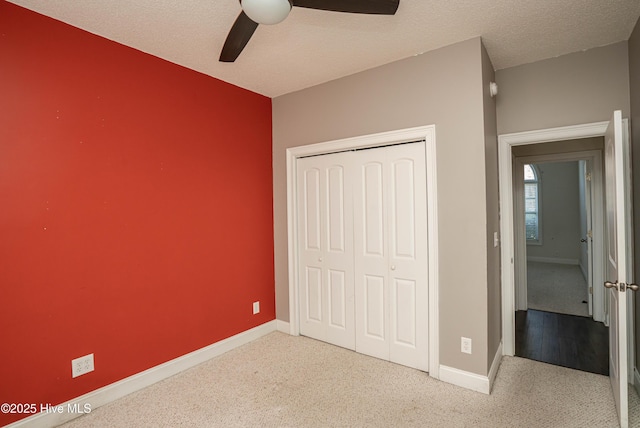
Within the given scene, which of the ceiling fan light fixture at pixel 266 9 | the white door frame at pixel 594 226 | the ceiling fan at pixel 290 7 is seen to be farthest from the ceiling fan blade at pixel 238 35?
the white door frame at pixel 594 226

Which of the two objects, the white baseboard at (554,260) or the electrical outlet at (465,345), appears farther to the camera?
the white baseboard at (554,260)

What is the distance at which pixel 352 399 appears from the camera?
2.27 meters

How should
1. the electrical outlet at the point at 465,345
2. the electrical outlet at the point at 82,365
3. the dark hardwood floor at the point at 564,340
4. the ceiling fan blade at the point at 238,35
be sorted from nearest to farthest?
the ceiling fan blade at the point at 238,35 → the electrical outlet at the point at 82,365 → the electrical outlet at the point at 465,345 → the dark hardwood floor at the point at 564,340

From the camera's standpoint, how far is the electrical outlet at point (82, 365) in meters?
2.12

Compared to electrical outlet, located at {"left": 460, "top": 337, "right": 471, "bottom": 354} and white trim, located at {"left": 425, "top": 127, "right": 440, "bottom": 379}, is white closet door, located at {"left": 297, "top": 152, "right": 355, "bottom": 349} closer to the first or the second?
white trim, located at {"left": 425, "top": 127, "right": 440, "bottom": 379}

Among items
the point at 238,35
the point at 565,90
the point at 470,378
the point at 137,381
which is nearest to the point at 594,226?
the point at 565,90

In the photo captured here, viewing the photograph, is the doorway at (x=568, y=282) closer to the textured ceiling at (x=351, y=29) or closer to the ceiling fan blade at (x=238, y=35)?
the textured ceiling at (x=351, y=29)

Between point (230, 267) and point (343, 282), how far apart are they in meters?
1.14

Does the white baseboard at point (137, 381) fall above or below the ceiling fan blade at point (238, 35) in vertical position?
below

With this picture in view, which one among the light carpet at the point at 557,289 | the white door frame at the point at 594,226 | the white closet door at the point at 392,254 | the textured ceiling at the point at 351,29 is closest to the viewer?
the textured ceiling at the point at 351,29

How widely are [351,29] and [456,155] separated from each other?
47.7 inches

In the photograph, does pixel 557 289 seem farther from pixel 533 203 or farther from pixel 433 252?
pixel 433 252

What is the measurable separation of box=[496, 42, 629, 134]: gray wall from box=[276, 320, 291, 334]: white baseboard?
290 cm

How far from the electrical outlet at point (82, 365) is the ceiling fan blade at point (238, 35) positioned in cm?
223
